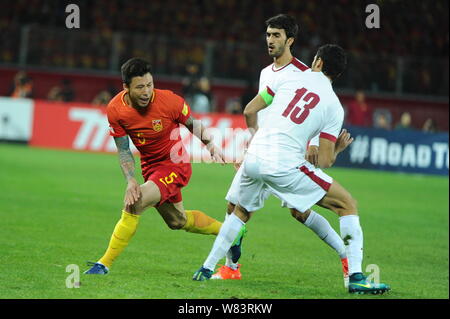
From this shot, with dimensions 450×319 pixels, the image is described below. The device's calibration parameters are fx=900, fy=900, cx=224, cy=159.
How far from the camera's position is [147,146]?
26.5ft

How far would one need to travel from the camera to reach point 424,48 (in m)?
29.1

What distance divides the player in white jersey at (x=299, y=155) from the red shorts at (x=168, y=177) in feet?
2.20

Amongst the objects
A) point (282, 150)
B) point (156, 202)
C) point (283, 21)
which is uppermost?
point (283, 21)

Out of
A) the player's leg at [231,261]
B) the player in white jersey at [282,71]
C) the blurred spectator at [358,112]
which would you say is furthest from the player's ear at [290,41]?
the blurred spectator at [358,112]

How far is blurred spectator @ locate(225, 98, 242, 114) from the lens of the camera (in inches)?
1051

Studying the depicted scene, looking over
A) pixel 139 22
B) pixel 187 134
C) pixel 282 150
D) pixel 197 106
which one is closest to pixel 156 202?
pixel 282 150

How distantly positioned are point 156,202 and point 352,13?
74.6 ft

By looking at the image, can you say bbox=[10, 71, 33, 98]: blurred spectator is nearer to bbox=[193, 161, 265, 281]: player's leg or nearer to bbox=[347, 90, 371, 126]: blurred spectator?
bbox=[347, 90, 371, 126]: blurred spectator

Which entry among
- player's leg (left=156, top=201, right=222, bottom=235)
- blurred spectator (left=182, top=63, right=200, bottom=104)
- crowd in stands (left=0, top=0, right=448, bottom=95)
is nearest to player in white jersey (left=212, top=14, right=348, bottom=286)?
player's leg (left=156, top=201, right=222, bottom=235)

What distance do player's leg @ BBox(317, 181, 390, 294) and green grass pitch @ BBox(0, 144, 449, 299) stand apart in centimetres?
20

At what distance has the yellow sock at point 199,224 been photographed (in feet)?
27.8

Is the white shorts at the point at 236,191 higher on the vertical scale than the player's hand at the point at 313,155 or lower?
lower

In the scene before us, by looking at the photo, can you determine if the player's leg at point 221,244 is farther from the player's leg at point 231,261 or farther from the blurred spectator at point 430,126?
the blurred spectator at point 430,126
